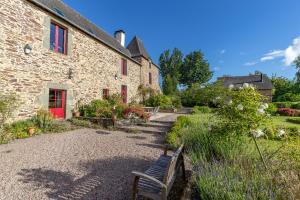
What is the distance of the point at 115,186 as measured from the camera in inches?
110

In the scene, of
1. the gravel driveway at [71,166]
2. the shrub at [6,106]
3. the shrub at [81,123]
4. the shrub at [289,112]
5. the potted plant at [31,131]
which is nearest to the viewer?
the gravel driveway at [71,166]

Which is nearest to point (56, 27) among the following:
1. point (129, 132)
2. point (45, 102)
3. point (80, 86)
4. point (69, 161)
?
point (80, 86)

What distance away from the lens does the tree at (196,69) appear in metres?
36.0

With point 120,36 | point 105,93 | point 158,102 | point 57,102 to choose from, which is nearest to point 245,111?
point 57,102

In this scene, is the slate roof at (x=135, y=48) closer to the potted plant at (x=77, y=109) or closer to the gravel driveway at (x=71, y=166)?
the potted plant at (x=77, y=109)

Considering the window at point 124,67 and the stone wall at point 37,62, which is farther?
the window at point 124,67

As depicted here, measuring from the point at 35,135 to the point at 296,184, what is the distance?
746 cm

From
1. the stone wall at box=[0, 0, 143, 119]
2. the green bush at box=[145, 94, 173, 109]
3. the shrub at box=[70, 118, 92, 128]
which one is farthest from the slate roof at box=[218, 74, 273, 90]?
the shrub at box=[70, 118, 92, 128]

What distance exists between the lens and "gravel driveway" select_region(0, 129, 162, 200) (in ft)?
8.48

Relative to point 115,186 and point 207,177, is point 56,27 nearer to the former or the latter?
point 115,186

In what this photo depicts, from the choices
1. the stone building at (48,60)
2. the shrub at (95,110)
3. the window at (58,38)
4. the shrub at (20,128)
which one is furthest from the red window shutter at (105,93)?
the shrub at (20,128)

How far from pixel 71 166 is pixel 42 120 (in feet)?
13.5

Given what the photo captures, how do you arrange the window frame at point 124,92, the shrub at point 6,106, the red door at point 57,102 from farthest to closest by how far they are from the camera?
the window frame at point 124,92
the red door at point 57,102
the shrub at point 6,106

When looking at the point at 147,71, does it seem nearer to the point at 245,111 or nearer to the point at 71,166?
the point at 71,166
